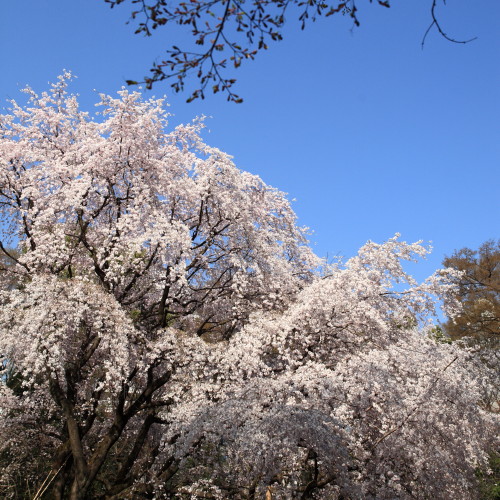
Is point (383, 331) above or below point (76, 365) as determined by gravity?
above

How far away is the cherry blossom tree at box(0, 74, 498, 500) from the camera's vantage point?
9.77 m

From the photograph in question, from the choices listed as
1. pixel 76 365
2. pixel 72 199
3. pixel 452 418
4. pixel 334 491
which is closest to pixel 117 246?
pixel 72 199

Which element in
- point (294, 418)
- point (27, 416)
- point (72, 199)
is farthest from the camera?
point (27, 416)

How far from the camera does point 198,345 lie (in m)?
11.9

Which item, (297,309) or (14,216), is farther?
(14,216)

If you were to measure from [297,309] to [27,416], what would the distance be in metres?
8.47

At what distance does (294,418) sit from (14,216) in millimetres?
11243

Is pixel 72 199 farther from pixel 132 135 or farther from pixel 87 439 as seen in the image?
pixel 87 439

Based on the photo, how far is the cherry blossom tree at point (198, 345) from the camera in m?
9.77

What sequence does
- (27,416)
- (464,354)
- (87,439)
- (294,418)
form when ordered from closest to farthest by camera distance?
(294,418) → (464,354) → (27,416) → (87,439)

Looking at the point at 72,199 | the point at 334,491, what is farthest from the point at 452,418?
the point at 72,199

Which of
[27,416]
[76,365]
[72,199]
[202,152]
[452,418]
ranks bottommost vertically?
[27,416]

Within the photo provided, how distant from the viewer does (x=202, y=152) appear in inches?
631

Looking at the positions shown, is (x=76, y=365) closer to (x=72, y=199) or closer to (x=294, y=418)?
(x=72, y=199)
